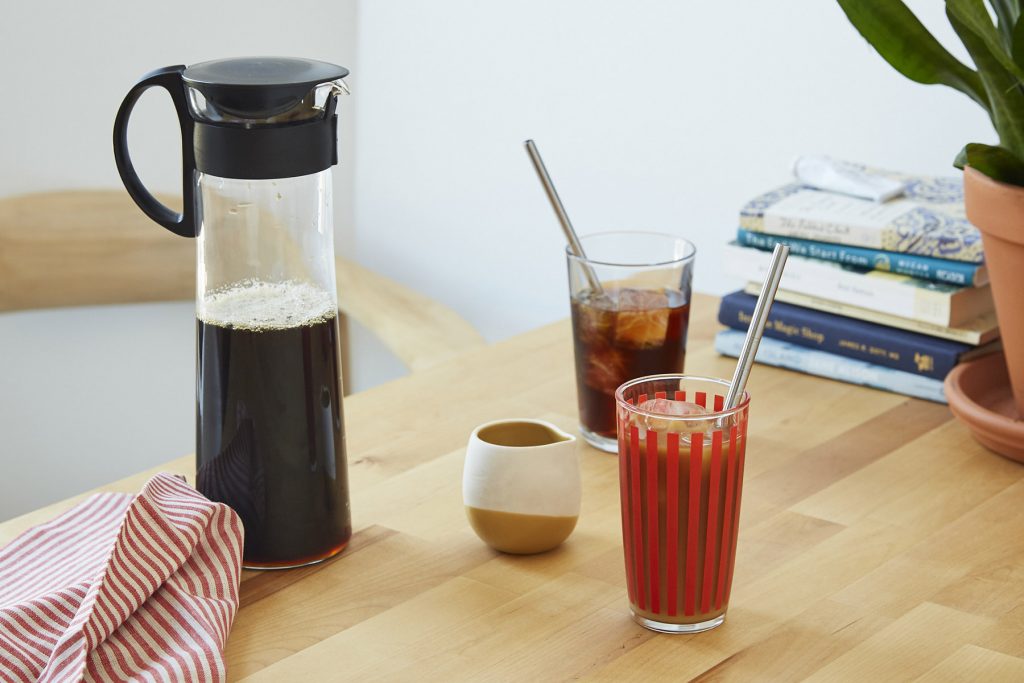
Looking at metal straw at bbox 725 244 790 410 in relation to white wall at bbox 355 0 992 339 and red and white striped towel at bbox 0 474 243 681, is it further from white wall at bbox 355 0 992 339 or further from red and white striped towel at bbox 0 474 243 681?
white wall at bbox 355 0 992 339

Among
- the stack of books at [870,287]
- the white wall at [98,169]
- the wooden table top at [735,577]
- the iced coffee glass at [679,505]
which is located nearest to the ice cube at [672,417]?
the iced coffee glass at [679,505]

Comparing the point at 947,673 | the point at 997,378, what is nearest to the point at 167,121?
the point at 997,378

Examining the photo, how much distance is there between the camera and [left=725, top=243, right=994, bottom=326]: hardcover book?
1082 mm

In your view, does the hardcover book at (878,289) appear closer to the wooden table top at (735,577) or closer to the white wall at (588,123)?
the wooden table top at (735,577)

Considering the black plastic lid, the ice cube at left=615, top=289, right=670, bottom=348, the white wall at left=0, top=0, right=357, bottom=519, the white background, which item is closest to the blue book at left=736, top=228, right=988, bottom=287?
the ice cube at left=615, top=289, right=670, bottom=348

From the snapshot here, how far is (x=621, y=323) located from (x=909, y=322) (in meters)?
0.32

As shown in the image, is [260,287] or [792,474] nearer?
[260,287]

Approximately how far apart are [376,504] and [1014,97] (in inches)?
22.2

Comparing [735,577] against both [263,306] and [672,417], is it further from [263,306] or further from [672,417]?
[263,306]

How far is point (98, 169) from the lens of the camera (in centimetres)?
193

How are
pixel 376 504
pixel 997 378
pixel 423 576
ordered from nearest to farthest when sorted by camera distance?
pixel 423 576 → pixel 376 504 → pixel 997 378

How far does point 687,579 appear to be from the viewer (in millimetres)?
718

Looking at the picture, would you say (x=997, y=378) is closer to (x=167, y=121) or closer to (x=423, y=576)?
(x=423, y=576)

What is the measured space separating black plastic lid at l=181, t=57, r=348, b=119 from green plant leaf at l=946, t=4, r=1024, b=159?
47 cm
